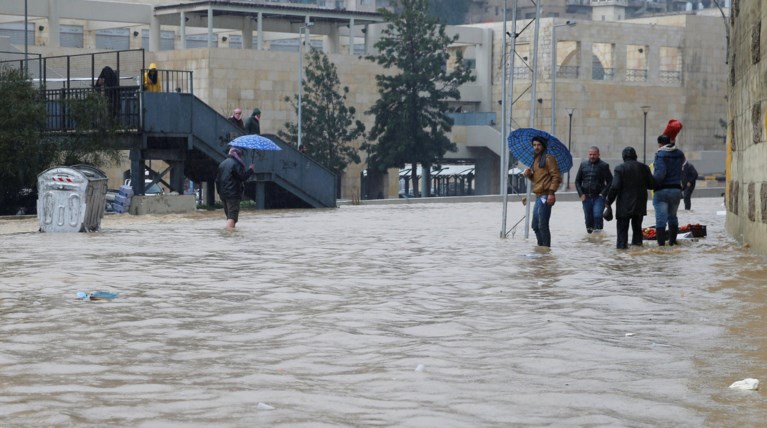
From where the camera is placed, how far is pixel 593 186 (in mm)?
25266

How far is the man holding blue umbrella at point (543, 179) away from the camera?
67.1 feet

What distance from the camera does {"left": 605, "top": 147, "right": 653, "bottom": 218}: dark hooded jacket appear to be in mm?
20172

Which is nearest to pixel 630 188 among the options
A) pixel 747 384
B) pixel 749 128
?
pixel 749 128

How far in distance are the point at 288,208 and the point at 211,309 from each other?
28321 millimetres

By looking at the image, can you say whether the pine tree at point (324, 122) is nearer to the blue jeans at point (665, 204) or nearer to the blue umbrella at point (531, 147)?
the blue umbrella at point (531, 147)

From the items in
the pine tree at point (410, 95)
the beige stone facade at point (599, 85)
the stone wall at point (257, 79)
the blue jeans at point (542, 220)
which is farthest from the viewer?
the beige stone facade at point (599, 85)

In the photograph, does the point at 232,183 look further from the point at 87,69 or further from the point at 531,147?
the point at 87,69

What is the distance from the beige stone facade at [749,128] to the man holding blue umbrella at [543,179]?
290cm

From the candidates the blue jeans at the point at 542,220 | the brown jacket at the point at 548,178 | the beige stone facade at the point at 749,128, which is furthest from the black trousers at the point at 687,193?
the brown jacket at the point at 548,178

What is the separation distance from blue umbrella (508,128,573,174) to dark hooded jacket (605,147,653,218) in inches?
35.2

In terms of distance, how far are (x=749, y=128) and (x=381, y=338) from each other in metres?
12.1

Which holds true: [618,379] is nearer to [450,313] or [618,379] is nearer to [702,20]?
[450,313]

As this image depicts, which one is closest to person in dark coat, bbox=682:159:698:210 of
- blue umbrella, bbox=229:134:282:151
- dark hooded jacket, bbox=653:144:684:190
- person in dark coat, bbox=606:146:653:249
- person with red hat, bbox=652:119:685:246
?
blue umbrella, bbox=229:134:282:151

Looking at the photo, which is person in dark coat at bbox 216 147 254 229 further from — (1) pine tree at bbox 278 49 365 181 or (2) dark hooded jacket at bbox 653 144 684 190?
(1) pine tree at bbox 278 49 365 181
